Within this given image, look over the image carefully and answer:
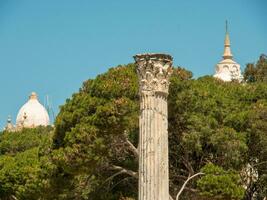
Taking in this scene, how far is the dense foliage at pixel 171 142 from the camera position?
21.4m

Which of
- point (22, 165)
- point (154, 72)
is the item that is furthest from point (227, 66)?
point (154, 72)

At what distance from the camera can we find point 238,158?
2267 cm

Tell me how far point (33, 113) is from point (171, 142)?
5429cm

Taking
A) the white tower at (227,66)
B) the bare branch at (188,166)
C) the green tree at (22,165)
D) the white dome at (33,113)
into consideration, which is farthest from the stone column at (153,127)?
the white dome at (33,113)

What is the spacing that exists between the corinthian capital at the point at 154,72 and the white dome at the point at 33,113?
5940 centimetres

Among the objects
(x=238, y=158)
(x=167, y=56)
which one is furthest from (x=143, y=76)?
(x=238, y=158)

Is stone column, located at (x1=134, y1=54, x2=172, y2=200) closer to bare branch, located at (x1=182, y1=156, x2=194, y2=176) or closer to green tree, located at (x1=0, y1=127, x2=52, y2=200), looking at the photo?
bare branch, located at (x1=182, y1=156, x2=194, y2=176)

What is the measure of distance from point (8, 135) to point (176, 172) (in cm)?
1922

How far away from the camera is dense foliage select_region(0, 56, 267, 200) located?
842 inches

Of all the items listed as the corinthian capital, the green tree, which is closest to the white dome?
the green tree

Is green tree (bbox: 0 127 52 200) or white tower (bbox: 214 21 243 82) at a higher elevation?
white tower (bbox: 214 21 243 82)

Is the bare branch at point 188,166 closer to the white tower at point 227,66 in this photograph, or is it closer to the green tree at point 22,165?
the green tree at point 22,165

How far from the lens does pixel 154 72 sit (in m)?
16.3

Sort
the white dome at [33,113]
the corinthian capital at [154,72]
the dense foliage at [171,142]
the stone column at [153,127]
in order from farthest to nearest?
the white dome at [33,113], the dense foliage at [171,142], the corinthian capital at [154,72], the stone column at [153,127]
